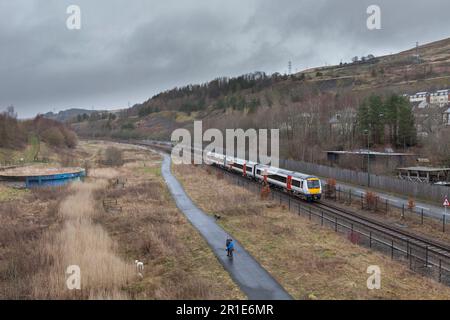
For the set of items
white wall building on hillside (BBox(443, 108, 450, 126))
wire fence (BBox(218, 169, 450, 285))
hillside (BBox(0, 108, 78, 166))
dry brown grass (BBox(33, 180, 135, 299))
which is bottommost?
wire fence (BBox(218, 169, 450, 285))

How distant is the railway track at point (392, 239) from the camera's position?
62.7 feet

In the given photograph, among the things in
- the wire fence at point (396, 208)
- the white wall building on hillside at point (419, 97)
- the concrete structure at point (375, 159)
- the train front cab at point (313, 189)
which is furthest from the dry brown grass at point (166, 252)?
the white wall building on hillside at point (419, 97)

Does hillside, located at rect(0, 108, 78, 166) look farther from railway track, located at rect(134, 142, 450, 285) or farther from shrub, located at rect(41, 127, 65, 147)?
railway track, located at rect(134, 142, 450, 285)

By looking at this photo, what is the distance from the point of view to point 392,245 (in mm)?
20141

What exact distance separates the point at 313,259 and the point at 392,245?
4403mm

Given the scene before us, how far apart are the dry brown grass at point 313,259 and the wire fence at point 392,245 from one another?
2.36 feet

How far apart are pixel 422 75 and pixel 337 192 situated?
149 metres

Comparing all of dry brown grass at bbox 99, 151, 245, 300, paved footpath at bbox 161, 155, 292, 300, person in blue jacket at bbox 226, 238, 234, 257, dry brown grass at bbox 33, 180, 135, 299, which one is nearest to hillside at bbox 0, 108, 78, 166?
dry brown grass at bbox 99, 151, 245, 300

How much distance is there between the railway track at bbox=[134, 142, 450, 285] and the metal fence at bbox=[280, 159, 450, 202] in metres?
8.33

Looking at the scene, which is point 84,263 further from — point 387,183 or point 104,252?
point 387,183

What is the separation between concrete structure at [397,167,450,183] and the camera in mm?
41812

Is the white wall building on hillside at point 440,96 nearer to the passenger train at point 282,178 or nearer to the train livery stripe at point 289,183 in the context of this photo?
the passenger train at point 282,178

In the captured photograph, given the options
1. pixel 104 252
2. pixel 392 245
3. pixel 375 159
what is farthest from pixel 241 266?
pixel 375 159
